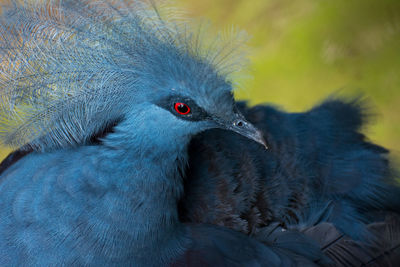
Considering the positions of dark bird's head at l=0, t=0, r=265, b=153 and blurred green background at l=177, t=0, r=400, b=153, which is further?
blurred green background at l=177, t=0, r=400, b=153

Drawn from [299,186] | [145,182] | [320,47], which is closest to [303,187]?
[299,186]

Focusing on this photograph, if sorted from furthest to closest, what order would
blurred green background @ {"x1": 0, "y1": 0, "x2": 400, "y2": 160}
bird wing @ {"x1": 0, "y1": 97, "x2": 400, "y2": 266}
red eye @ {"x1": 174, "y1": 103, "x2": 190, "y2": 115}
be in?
blurred green background @ {"x1": 0, "y1": 0, "x2": 400, "y2": 160} < bird wing @ {"x1": 0, "y1": 97, "x2": 400, "y2": 266} < red eye @ {"x1": 174, "y1": 103, "x2": 190, "y2": 115}

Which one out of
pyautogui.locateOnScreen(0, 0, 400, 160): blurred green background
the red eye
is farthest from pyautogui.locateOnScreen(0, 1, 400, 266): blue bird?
pyautogui.locateOnScreen(0, 0, 400, 160): blurred green background

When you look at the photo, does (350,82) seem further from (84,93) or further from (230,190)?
(84,93)

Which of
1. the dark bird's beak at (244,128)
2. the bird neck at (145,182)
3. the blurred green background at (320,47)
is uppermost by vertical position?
the blurred green background at (320,47)

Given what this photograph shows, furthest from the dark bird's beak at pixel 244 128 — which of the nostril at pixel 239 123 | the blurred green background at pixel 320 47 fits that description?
the blurred green background at pixel 320 47

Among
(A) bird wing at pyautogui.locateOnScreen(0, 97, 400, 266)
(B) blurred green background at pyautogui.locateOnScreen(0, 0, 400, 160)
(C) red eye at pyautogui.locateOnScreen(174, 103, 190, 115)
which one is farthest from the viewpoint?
(B) blurred green background at pyautogui.locateOnScreen(0, 0, 400, 160)

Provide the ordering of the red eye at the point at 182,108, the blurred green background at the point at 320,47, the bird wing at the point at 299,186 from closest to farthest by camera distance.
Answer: the red eye at the point at 182,108 < the bird wing at the point at 299,186 < the blurred green background at the point at 320,47

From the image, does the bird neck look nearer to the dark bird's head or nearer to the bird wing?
the dark bird's head

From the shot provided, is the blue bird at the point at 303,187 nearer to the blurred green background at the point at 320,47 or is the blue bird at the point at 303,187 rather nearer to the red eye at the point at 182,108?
the red eye at the point at 182,108
